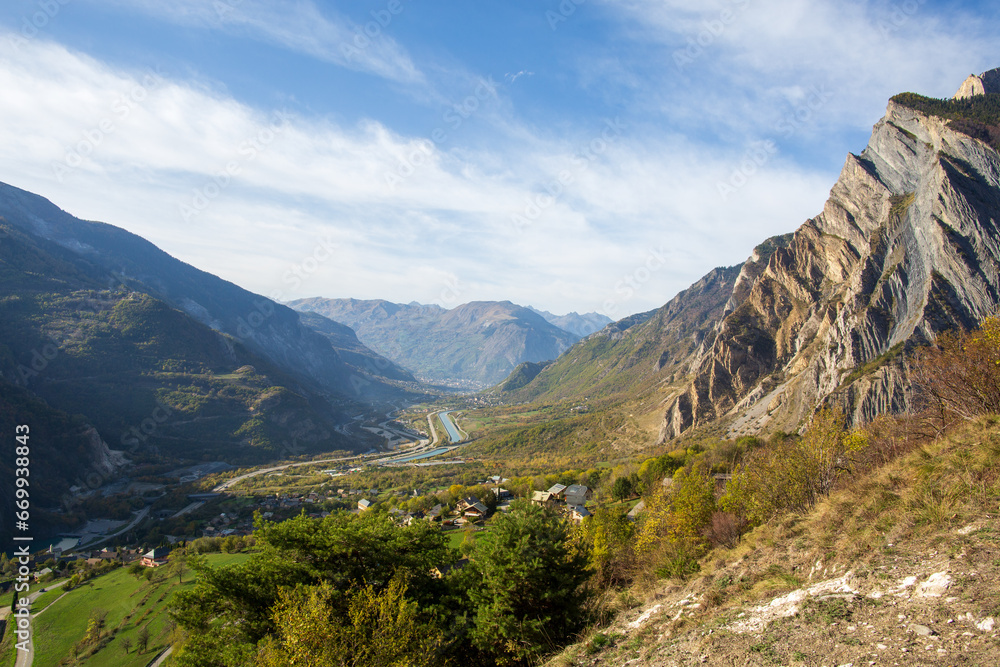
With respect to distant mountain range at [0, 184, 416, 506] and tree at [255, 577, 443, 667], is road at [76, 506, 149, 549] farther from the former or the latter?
tree at [255, 577, 443, 667]

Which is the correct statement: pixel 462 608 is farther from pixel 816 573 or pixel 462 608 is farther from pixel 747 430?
pixel 747 430

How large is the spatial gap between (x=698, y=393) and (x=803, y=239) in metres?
53.2

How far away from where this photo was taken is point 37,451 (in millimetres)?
83688

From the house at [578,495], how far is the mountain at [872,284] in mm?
42971

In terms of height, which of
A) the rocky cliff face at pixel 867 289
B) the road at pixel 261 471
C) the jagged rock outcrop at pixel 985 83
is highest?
the jagged rock outcrop at pixel 985 83

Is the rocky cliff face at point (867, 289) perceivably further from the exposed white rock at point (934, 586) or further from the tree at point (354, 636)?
the tree at point (354, 636)

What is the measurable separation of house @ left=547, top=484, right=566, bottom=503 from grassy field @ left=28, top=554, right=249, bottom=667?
1542 inches

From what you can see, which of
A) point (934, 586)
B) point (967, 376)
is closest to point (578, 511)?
point (967, 376)

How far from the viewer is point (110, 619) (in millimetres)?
37719

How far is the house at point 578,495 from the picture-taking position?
180 feet

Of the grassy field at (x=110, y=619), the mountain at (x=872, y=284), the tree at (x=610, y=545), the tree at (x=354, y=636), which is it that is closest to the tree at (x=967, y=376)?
the tree at (x=610, y=545)

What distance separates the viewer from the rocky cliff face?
7281cm

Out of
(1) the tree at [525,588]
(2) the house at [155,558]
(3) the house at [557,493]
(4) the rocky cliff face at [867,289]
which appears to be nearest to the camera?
(1) the tree at [525,588]

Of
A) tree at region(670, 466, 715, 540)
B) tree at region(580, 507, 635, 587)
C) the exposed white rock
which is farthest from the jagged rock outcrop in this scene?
the exposed white rock
